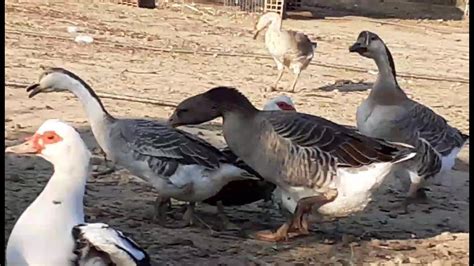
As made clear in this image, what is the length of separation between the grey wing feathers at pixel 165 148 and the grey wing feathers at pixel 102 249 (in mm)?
1654

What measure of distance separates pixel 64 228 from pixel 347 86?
29.8 ft

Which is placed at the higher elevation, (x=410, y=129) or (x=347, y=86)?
(x=410, y=129)

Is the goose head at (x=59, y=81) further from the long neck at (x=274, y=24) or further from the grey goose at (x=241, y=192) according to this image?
the long neck at (x=274, y=24)

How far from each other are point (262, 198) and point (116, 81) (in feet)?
19.0

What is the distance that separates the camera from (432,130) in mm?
7473

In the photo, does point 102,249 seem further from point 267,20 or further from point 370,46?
point 267,20

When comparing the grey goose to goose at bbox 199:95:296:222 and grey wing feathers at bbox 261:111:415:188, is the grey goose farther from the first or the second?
grey wing feathers at bbox 261:111:415:188

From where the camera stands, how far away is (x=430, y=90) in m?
13.2

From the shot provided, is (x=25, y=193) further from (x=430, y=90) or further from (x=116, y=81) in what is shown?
(x=430, y=90)

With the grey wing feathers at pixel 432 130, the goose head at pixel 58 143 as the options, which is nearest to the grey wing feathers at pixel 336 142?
the grey wing feathers at pixel 432 130

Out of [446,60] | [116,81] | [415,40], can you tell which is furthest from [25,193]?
[415,40]

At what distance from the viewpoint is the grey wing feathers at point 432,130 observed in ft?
24.2

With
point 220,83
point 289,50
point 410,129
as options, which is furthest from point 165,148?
point 289,50

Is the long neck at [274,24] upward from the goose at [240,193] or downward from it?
downward
